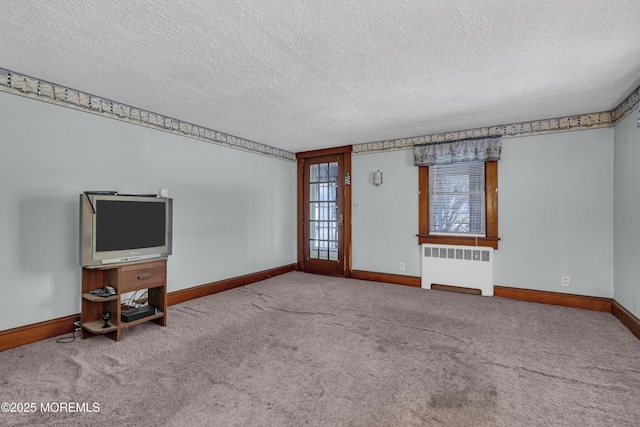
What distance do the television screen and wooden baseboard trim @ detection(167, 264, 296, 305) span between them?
38.6 inches

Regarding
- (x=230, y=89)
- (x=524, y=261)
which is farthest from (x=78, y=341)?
(x=524, y=261)

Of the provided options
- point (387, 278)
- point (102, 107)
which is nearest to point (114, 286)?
point (102, 107)

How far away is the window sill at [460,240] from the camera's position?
438cm

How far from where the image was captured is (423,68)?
2555 mm

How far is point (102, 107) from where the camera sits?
3252 millimetres

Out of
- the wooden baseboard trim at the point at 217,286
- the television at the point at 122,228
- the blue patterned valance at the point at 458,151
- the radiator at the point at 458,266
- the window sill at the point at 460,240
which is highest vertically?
the blue patterned valance at the point at 458,151

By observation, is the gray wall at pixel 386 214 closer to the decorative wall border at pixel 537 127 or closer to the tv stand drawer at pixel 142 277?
the decorative wall border at pixel 537 127

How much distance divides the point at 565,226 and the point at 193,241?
16.0 ft

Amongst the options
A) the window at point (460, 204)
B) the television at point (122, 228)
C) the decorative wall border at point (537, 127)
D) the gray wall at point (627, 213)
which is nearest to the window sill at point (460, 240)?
the window at point (460, 204)

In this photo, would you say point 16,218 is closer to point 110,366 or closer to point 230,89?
point 110,366

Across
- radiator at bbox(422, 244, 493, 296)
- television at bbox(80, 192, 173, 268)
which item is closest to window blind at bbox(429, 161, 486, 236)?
radiator at bbox(422, 244, 493, 296)

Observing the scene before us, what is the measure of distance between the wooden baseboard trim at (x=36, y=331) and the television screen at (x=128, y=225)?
0.84 meters

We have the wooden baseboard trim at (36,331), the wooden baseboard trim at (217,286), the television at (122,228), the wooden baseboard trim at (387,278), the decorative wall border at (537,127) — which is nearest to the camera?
the wooden baseboard trim at (36,331)

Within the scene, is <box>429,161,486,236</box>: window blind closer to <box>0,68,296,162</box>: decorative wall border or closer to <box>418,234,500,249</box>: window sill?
<box>418,234,500,249</box>: window sill
